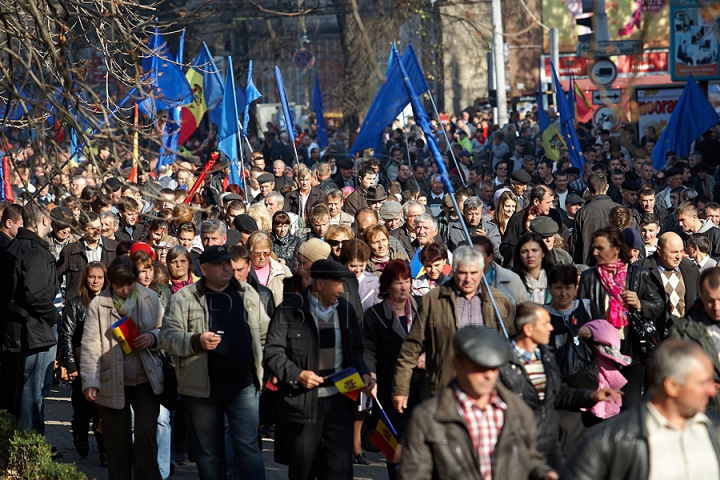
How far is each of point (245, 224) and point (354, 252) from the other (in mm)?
2207

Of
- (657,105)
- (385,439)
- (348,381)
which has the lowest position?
(385,439)

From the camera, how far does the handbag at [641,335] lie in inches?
273

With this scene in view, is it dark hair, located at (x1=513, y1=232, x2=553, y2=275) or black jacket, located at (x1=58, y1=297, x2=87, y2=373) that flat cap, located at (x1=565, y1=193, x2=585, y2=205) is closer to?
dark hair, located at (x1=513, y1=232, x2=553, y2=275)

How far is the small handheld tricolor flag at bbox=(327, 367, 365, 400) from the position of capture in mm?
6301

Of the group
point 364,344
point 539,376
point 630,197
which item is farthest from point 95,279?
point 630,197

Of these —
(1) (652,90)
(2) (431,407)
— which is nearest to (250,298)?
(2) (431,407)

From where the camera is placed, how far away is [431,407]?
4363 millimetres

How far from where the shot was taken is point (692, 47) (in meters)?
23.0

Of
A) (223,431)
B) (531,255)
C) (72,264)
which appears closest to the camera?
(223,431)

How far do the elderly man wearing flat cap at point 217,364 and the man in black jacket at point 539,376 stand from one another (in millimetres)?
1907

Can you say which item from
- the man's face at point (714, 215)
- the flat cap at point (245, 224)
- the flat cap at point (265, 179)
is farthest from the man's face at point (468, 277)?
the flat cap at point (265, 179)

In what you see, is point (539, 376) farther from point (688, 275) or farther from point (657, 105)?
point (657, 105)

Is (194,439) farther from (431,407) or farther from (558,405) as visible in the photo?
(431,407)

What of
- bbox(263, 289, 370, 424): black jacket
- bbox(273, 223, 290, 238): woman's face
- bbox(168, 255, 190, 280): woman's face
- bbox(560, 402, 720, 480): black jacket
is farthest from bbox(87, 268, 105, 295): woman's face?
bbox(560, 402, 720, 480): black jacket
